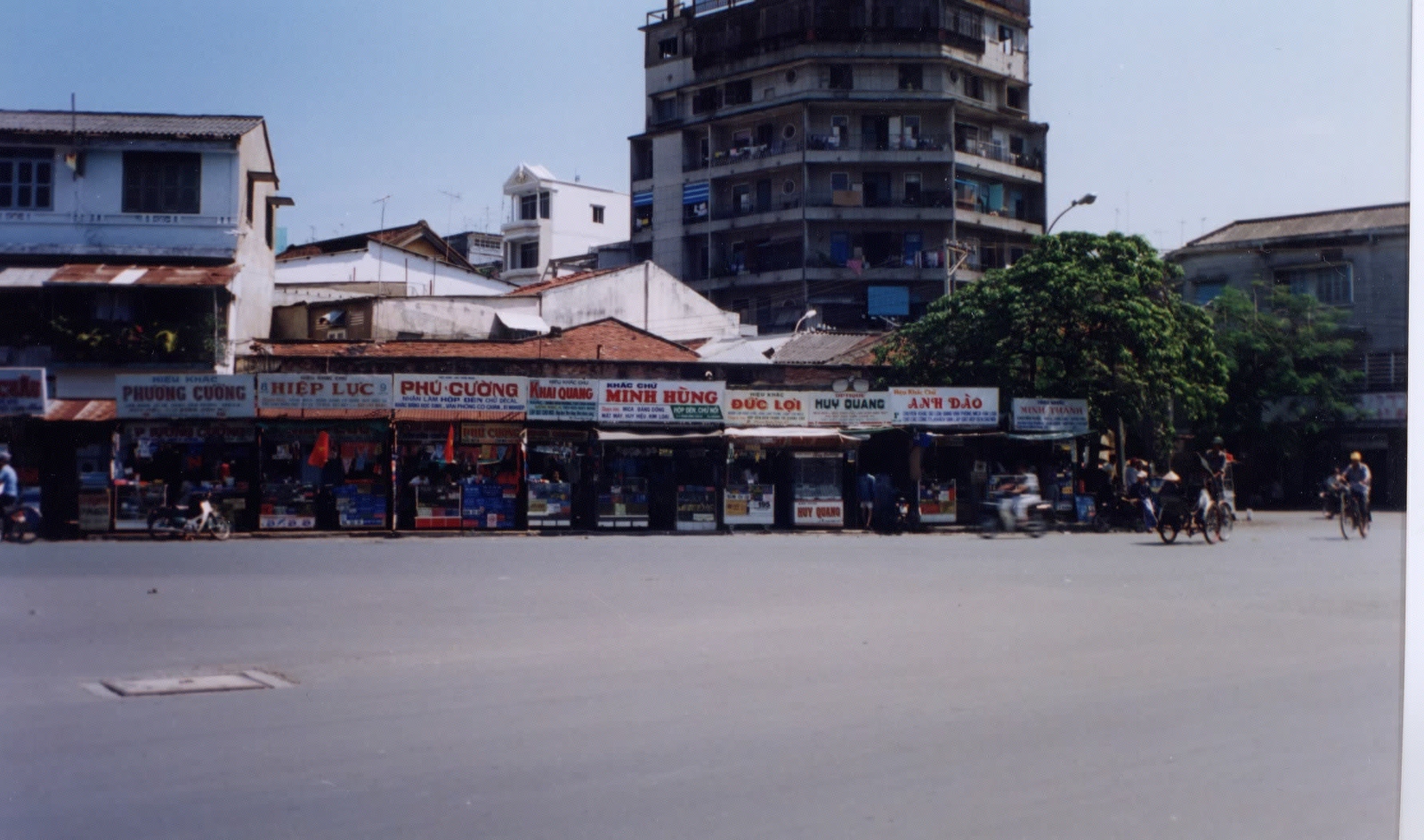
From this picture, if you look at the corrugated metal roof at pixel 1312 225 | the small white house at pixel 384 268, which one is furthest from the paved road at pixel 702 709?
the small white house at pixel 384 268

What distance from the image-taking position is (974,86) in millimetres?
55531

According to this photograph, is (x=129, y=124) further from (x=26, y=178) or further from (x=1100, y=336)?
(x=1100, y=336)

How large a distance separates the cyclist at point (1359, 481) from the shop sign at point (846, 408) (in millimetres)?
9405

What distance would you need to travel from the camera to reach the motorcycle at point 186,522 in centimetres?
2111

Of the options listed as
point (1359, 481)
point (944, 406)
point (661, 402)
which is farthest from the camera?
point (944, 406)

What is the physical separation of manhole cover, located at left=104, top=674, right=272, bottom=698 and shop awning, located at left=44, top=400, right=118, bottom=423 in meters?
15.2

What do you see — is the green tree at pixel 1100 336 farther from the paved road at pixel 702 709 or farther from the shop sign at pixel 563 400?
the paved road at pixel 702 709

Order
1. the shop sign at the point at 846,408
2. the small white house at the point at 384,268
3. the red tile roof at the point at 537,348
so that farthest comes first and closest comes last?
the small white house at the point at 384,268, the red tile roof at the point at 537,348, the shop sign at the point at 846,408

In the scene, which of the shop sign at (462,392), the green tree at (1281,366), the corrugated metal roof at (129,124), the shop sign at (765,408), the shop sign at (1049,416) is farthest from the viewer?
the shop sign at (1049,416)

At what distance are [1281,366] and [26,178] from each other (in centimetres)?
2289

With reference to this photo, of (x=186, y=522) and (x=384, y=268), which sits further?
(x=384, y=268)

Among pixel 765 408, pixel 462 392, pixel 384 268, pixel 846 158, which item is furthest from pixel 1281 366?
pixel 846 158

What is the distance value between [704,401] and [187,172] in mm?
10867

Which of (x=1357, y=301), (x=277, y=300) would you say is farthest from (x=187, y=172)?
(x=1357, y=301)
